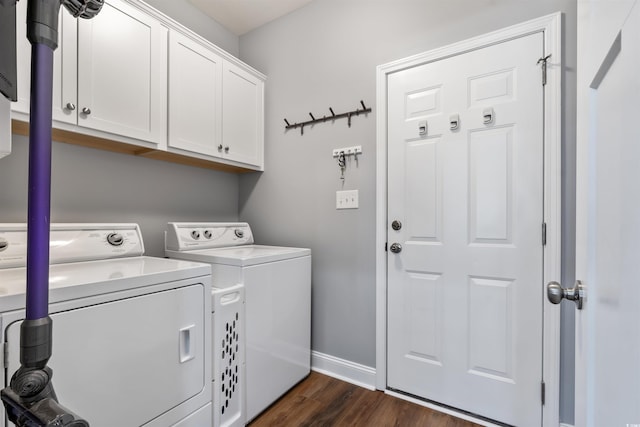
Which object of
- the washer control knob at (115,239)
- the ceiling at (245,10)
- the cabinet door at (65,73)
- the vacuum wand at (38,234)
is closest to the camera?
the vacuum wand at (38,234)

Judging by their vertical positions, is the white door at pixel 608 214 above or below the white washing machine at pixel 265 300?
above

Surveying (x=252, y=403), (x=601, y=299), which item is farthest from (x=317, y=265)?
(x=601, y=299)

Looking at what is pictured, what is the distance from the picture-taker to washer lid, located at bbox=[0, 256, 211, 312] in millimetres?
901

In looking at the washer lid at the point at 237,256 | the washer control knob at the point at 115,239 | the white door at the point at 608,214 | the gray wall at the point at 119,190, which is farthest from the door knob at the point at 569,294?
the gray wall at the point at 119,190

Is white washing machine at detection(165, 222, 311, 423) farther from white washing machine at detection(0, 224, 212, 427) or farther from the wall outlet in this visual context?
the wall outlet

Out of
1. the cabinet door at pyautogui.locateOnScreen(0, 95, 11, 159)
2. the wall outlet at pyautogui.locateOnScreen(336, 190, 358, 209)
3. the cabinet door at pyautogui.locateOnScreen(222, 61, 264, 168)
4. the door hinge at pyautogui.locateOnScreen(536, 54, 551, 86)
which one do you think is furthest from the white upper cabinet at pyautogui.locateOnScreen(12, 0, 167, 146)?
the door hinge at pyautogui.locateOnScreen(536, 54, 551, 86)

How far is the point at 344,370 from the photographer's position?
2.03 m

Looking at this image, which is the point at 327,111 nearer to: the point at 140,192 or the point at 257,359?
the point at 140,192

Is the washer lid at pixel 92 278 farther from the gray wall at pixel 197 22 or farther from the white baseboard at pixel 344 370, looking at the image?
the gray wall at pixel 197 22

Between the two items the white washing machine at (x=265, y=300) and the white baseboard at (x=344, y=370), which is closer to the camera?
the white washing machine at (x=265, y=300)

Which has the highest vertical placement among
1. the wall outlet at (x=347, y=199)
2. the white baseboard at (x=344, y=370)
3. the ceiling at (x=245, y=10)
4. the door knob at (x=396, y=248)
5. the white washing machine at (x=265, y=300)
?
the ceiling at (x=245, y=10)

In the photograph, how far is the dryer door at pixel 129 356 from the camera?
3.08 feet

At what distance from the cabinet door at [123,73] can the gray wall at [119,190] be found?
340mm

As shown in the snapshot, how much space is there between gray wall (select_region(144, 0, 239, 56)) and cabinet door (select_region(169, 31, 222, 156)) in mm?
438
